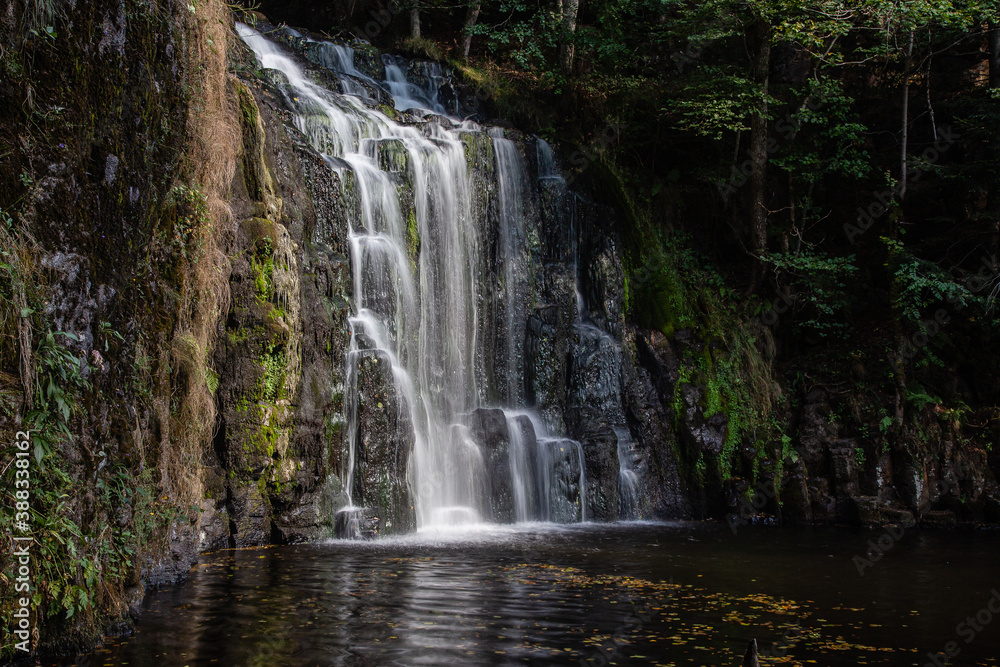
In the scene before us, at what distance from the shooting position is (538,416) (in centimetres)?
1439

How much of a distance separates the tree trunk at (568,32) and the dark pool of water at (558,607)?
12.6 meters

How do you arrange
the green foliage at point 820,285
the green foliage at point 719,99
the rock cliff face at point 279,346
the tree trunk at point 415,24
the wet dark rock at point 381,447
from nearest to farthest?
1. the rock cliff face at point 279,346
2. the wet dark rock at point 381,447
3. the green foliage at point 719,99
4. the green foliage at point 820,285
5. the tree trunk at point 415,24

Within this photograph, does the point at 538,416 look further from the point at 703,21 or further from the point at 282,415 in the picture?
the point at 703,21

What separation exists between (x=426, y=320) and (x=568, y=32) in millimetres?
8518

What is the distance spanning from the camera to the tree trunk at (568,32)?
18047 millimetres

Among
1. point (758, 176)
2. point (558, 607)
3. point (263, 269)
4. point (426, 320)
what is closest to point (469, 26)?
point (758, 176)

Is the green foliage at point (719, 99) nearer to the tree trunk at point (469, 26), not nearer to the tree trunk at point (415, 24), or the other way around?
the tree trunk at point (469, 26)

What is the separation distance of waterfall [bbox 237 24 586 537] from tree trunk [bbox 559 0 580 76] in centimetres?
341

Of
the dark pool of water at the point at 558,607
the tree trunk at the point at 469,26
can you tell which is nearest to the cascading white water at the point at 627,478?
the dark pool of water at the point at 558,607

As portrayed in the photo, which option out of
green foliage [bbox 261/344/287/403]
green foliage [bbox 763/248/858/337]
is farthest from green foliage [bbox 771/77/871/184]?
green foliage [bbox 261/344/287/403]

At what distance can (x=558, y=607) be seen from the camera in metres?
6.62

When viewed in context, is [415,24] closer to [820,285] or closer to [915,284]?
[820,285]

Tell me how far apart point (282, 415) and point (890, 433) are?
11.0 meters

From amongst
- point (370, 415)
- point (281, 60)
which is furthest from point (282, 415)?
point (281, 60)
